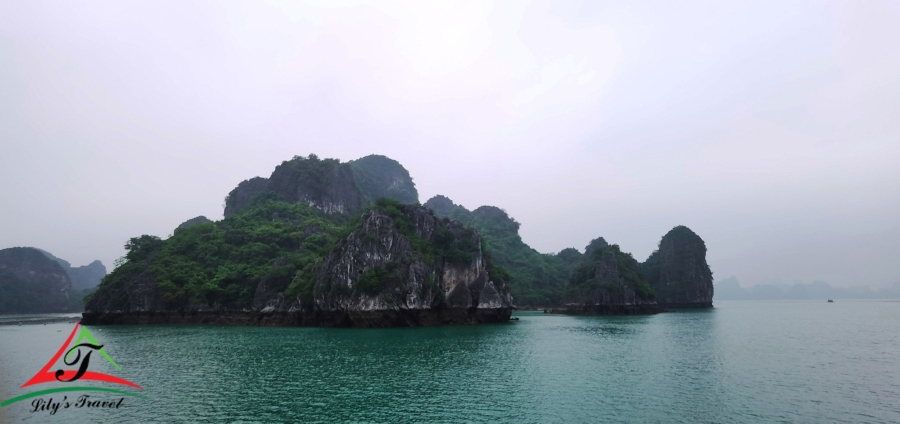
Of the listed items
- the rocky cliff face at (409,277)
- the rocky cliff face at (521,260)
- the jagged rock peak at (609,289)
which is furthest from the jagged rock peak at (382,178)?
the rocky cliff face at (409,277)

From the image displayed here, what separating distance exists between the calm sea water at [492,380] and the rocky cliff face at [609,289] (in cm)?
5573

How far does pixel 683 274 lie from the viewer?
126 meters

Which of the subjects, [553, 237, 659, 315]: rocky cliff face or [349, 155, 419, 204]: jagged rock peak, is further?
[349, 155, 419, 204]: jagged rock peak

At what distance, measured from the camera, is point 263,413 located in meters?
18.6

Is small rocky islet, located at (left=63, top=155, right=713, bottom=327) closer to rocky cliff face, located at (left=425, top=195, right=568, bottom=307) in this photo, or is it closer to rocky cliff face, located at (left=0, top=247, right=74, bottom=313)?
rocky cliff face, located at (left=425, top=195, right=568, bottom=307)

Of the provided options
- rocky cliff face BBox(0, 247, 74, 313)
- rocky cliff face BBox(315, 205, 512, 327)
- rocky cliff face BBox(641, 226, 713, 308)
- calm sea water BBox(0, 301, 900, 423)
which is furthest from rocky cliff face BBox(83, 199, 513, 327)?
rocky cliff face BBox(0, 247, 74, 313)

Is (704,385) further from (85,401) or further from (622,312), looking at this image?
(622,312)

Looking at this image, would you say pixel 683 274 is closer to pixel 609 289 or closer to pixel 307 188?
pixel 609 289

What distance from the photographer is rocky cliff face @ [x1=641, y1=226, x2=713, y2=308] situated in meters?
124

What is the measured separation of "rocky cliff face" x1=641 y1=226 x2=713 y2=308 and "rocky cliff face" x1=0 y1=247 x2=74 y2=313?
183m

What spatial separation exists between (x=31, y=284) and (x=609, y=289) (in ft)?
557

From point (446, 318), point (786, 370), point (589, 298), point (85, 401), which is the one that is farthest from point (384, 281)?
point (589, 298)

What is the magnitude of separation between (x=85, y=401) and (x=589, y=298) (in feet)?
313

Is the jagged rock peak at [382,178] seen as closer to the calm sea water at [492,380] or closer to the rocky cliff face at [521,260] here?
the rocky cliff face at [521,260]
